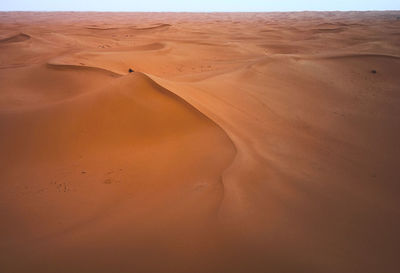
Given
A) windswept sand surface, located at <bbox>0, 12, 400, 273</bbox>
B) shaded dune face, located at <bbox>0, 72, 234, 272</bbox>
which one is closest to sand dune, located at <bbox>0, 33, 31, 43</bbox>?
windswept sand surface, located at <bbox>0, 12, 400, 273</bbox>

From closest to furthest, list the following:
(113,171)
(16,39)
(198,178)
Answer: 1. (198,178)
2. (113,171)
3. (16,39)

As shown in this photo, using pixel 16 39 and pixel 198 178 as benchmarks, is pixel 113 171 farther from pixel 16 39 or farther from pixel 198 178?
pixel 16 39

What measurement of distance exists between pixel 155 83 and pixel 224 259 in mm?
2522

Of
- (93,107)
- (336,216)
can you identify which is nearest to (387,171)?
(336,216)

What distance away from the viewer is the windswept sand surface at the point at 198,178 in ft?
4.96

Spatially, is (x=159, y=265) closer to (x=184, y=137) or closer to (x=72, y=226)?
(x=72, y=226)

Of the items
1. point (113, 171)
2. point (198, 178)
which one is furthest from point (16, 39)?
point (198, 178)

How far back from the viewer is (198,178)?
2.16 metres

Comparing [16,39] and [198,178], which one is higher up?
[16,39]

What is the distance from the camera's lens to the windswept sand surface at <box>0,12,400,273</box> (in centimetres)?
151

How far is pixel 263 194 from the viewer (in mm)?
1956

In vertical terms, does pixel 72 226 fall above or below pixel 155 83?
below

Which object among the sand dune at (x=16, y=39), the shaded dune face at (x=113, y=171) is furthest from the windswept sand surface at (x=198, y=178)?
the sand dune at (x=16, y=39)

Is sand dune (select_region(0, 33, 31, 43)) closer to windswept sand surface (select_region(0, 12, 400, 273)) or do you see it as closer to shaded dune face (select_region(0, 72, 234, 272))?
windswept sand surface (select_region(0, 12, 400, 273))
